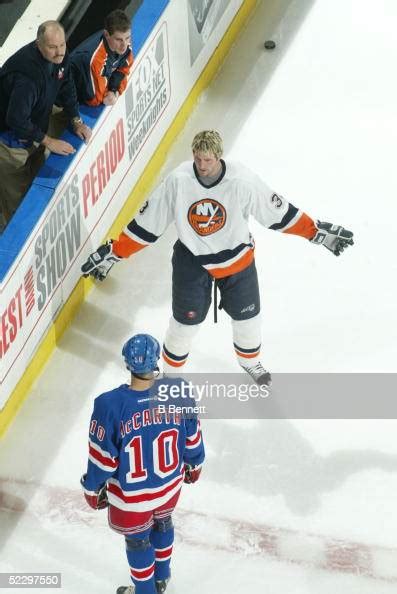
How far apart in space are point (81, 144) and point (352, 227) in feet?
5.10

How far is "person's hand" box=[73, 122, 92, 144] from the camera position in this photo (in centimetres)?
613

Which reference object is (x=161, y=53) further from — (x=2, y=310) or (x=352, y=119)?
(x=2, y=310)

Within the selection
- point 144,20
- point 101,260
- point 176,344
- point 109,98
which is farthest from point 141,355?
point 144,20

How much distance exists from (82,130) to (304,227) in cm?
120

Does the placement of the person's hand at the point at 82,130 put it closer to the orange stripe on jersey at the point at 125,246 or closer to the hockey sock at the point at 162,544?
the orange stripe on jersey at the point at 125,246

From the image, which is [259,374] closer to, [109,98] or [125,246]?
[125,246]

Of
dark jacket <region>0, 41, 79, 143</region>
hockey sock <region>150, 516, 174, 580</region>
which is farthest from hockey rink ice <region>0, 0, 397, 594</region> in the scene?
dark jacket <region>0, 41, 79, 143</region>

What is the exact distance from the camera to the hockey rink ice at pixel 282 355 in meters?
5.56

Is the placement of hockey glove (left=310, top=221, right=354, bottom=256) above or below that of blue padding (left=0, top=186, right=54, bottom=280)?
above

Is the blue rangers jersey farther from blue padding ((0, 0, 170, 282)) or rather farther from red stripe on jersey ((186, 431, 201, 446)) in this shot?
blue padding ((0, 0, 170, 282))

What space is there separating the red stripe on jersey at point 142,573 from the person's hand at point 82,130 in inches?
82.3

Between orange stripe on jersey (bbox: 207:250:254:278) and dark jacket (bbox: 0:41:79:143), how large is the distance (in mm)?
1080

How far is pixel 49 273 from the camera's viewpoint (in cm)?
611

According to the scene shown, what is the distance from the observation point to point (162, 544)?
5.25 m
